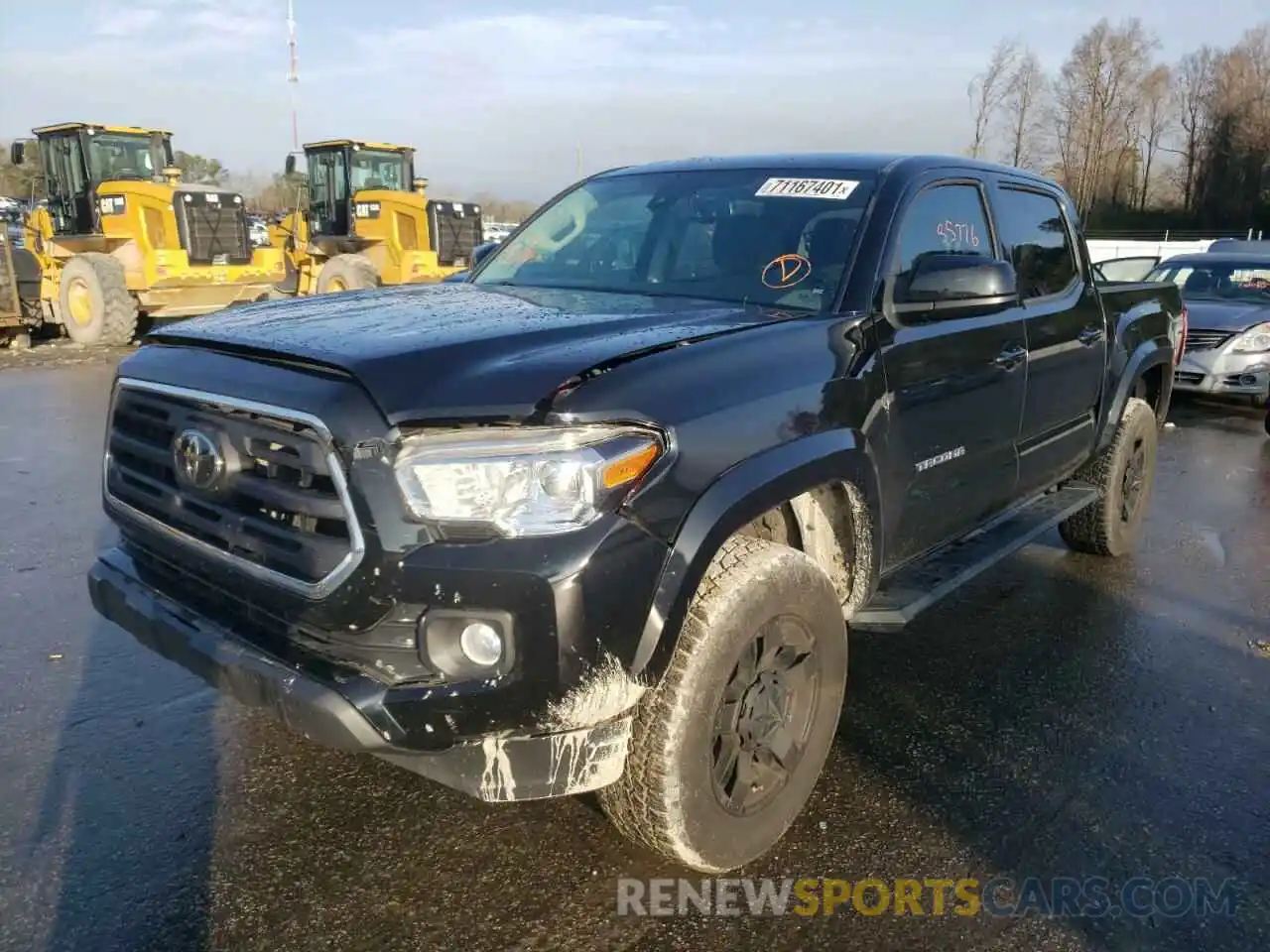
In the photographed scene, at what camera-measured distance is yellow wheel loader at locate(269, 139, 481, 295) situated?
15.8m

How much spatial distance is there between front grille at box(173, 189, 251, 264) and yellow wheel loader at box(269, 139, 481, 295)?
3.83ft

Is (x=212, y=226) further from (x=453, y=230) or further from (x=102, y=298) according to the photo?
(x=453, y=230)

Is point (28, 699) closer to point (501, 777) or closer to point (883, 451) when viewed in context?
point (501, 777)

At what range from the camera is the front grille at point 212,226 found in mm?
14438

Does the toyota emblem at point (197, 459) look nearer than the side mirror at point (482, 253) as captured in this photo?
Yes

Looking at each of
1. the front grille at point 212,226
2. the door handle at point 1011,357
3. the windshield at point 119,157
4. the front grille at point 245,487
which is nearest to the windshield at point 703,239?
the door handle at point 1011,357

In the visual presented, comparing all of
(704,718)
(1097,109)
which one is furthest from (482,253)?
(1097,109)

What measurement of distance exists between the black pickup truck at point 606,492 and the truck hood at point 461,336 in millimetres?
11

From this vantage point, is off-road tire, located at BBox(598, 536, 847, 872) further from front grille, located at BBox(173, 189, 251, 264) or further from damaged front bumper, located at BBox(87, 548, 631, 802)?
front grille, located at BBox(173, 189, 251, 264)

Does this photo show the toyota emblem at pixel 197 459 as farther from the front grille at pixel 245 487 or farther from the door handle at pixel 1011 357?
the door handle at pixel 1011 357

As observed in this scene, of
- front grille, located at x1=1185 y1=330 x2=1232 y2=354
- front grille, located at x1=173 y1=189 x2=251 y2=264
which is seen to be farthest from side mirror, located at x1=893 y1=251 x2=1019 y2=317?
front grille, located at x1=173 y1=189 x2=251 y2=264

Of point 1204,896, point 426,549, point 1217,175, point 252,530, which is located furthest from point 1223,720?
point 1217,175

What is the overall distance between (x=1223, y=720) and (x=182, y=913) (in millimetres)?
3499

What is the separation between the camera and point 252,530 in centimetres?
245
